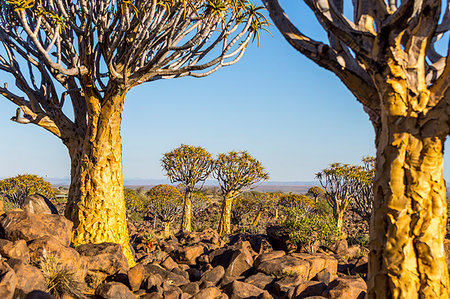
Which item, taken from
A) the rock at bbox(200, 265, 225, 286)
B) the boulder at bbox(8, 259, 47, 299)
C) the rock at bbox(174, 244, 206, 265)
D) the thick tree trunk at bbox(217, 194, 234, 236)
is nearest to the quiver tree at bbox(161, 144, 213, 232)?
the thick tree trunk at bbox(217, 194, 234, 236)

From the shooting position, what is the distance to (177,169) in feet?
57.3

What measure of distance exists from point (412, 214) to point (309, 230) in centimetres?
753

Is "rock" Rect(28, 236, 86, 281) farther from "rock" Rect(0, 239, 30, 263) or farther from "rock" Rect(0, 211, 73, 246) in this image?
"rock" Rect(0, 211, 73, 246)

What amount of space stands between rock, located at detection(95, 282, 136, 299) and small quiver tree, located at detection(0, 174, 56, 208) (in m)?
15.6

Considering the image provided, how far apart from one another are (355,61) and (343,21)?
46 centimetres

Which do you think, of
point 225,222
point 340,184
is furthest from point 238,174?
point 340,184

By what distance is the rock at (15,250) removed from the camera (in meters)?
4.55

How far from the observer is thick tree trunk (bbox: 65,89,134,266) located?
668 centimetres

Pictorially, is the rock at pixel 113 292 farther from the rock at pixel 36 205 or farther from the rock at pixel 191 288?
the rock at pixel 36 205

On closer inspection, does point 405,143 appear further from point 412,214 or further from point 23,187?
point 23,187

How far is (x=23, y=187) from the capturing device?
60.4ft

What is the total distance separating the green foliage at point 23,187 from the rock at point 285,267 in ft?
49.8

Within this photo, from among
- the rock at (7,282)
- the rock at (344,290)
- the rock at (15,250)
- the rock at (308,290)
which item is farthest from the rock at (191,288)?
the rock at (7,282)

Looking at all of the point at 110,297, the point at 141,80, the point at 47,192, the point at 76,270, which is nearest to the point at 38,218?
the point at 76,270
